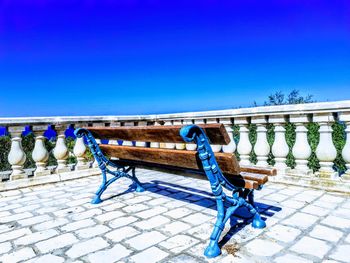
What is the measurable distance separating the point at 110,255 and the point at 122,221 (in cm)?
75

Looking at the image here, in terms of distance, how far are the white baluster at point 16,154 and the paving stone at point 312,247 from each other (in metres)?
4.41

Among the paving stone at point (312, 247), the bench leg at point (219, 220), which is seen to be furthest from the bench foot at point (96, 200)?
the paving stone at point (312, 247)

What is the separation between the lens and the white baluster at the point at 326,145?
3973mm

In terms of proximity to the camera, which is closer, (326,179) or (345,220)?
(345,220)

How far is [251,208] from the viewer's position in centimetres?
273

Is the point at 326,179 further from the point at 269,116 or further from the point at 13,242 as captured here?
the point at 13,242

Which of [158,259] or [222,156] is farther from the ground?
[222,156]

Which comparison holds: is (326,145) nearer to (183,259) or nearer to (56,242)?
(183,259)

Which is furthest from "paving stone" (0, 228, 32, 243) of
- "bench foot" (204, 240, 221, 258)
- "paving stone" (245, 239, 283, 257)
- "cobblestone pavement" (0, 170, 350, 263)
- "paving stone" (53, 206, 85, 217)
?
"paving stone" (245, 239, 283, 257)

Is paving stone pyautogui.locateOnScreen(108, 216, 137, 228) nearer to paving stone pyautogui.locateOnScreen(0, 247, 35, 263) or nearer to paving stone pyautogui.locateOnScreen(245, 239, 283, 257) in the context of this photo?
paving stone pyautogui.locateOnScreen(0, 247, 35, 263)

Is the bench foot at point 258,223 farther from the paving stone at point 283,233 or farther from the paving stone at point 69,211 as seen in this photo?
the paving stone at point 69,211

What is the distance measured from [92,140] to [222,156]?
210 centimetres

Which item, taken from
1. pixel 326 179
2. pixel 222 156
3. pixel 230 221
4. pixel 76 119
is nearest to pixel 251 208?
pixel 230 221

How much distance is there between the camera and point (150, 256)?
7.40ft
